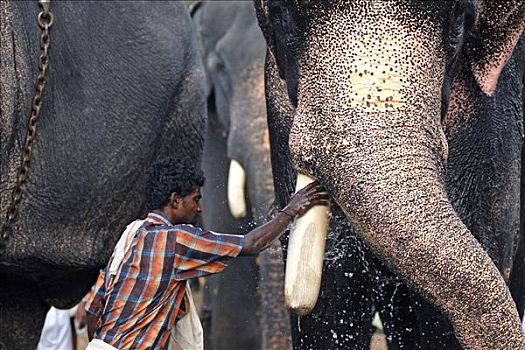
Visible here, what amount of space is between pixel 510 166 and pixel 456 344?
472 mm

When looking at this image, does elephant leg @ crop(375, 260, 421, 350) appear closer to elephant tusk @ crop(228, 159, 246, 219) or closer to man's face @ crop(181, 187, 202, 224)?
man's face @ crop(181, 187, 202, 224)

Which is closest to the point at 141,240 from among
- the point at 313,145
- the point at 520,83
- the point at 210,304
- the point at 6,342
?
the point at 313,145

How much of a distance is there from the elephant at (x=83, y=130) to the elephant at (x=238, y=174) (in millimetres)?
546

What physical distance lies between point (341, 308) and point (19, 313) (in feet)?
4.37

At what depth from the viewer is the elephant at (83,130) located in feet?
15.2

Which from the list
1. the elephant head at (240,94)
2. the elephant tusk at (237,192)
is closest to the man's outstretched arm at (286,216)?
the elephant head at (240,94)

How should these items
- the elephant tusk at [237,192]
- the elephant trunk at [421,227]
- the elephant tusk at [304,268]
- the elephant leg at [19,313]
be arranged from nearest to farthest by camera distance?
1. the elephant trunk at [421,227]
2. the elephant tusk at [304,268]
3. the elephant leg at [19,313]
4. the elephant tusk at [237,192]

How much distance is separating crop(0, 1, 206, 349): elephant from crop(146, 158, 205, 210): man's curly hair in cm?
82

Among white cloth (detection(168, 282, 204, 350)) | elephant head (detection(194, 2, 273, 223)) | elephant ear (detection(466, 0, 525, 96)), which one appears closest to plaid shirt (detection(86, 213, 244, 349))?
white cloth (detection(168, 282, 204, 350))

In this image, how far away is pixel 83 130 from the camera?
4.84m

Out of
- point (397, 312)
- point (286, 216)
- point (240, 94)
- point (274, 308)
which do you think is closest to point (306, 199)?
point (286, 216)

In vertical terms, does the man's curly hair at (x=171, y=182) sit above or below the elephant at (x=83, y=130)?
above

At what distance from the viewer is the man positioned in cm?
374

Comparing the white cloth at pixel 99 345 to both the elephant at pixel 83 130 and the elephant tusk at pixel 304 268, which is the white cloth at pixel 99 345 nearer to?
the elephant tusk at pixel 304 268
